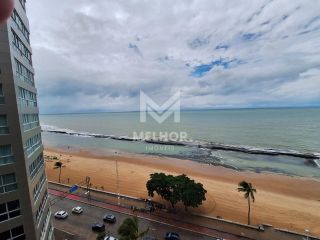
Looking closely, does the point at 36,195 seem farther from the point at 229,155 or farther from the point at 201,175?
the point at 229,155

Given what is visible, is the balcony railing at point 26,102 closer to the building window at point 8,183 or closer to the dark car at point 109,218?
the building window at point 8,183

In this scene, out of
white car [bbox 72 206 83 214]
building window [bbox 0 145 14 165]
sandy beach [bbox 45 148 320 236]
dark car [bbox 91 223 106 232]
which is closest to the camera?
building window [bbox 0 145 14 165]

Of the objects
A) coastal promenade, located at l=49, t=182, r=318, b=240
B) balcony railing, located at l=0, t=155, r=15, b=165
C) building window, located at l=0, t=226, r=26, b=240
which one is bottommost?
coastal promenade, located at l=49, t=182, r=318, b=240

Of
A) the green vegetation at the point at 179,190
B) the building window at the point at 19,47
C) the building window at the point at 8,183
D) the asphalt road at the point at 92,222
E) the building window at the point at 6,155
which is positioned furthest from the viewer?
the green vegetation at the point at 179,190

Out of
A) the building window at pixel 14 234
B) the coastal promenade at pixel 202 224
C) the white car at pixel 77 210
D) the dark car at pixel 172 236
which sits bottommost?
the coastal promenade at pixel 202 224

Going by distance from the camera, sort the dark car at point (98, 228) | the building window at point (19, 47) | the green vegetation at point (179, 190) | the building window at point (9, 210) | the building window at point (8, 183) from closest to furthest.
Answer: the building window at point (8, 183), the building window at point (9, 210), the building window at point (19, 47), the dark car at point (98, 228), the green vegetation at point (179, 190)

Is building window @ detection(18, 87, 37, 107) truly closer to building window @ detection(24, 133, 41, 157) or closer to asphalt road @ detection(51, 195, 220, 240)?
building window @ detection(24, 133, 41, 157)

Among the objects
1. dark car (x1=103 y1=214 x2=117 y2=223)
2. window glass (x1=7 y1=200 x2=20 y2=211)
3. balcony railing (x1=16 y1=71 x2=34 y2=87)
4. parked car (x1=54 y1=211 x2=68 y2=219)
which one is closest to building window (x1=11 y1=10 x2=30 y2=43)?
balcony railing (x1=16 y1=71 x2=34 y2=87)

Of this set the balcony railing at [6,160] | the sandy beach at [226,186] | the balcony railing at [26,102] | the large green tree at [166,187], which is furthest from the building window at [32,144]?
the sandy beach at [226,186]
